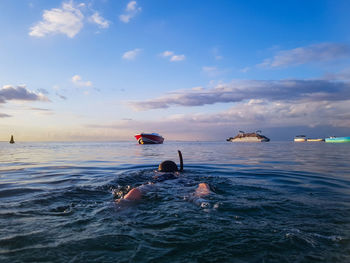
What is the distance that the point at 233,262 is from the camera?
338 centimetres

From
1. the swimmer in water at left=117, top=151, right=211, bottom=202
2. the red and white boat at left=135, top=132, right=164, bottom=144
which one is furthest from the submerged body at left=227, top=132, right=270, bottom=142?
the swimmer in water at left=117, top=151, right=211, bottom=202

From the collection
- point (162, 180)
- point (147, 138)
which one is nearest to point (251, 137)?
point (147, 138)

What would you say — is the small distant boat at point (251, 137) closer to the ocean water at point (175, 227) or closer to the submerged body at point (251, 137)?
the submerged body at point (251, 137)

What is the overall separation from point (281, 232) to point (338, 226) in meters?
1.49

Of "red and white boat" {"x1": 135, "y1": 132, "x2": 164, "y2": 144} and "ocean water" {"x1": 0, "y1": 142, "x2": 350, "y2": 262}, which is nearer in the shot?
"ocean water" {"x1": 0, "y1": 142, "x2": 350, "y2": 262}

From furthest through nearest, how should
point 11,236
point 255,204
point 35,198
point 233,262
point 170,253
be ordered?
point 35,198
point 255,204
point 11,236
point 170,253
point 233,262

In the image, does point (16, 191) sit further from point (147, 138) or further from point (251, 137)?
point (251, 137)

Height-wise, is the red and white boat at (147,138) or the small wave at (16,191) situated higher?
the red and white boat at (147,138)

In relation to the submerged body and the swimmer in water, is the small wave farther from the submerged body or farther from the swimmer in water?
the submerged body

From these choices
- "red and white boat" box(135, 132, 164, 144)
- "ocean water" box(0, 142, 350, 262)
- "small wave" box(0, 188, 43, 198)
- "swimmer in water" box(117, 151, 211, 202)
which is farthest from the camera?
"red and white boat" box(135, 132, 164, 144)

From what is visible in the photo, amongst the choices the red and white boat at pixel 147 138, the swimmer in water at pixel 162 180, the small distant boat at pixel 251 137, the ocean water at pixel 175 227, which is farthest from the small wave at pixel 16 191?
the small distant boat at pixel 251 137

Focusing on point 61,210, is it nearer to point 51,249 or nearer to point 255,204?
point 51,249

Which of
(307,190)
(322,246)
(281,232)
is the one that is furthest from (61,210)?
(307,190)

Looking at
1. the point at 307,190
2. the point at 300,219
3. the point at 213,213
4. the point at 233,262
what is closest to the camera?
the point at 233,262
